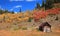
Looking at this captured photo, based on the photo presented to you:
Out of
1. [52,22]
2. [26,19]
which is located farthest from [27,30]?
[52,22]

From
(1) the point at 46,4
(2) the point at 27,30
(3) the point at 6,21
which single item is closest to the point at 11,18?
(3) the point at 6,21

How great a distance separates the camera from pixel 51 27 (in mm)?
11664

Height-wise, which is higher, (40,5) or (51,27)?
(40,5)

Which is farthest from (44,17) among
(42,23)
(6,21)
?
(6,21)

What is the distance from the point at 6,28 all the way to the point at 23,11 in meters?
1.19

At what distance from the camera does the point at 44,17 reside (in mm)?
11633

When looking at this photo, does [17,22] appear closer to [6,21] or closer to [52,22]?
[6,21]

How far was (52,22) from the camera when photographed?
1170cm

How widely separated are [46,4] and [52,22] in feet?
3.19

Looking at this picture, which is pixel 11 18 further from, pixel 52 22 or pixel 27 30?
pixel 52 22

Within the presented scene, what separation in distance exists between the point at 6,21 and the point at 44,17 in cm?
189

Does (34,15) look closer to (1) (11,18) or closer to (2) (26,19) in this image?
(2) (26,19)

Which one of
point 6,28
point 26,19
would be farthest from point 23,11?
point 6,28

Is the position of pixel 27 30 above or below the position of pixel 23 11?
below
